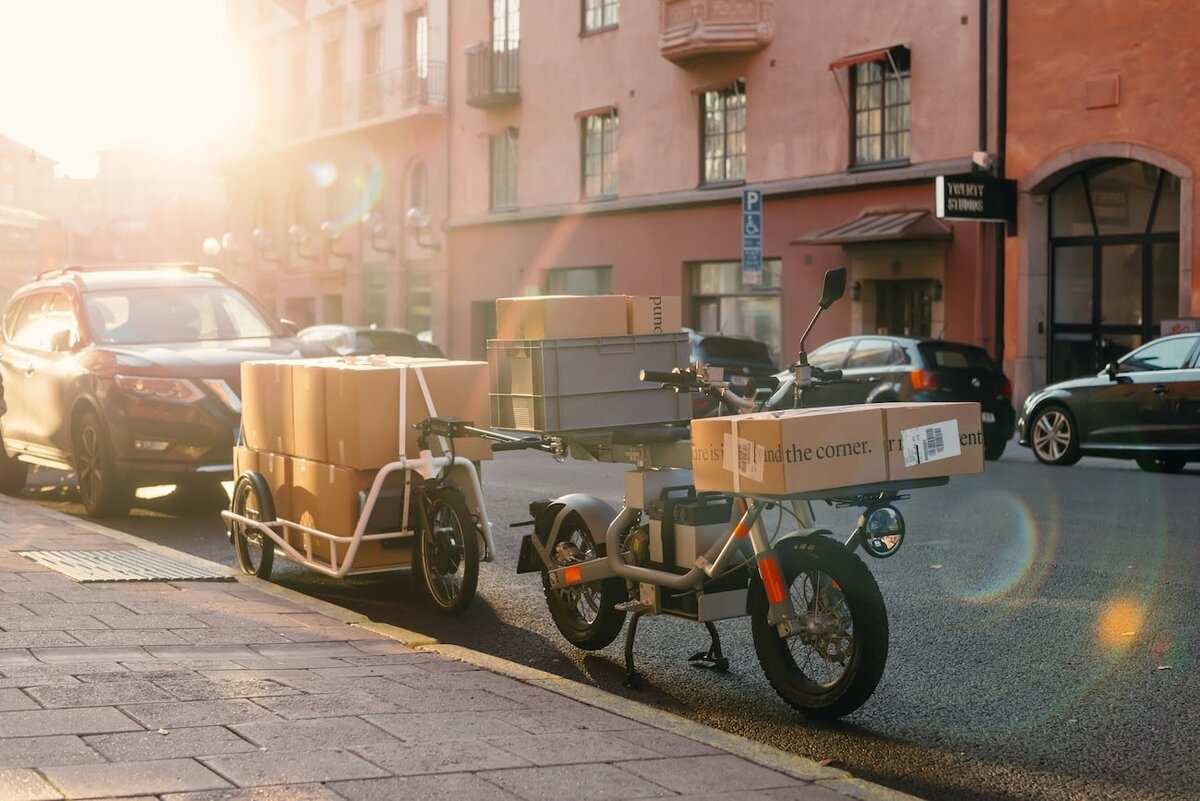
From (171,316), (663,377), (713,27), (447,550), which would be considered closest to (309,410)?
(447,550)

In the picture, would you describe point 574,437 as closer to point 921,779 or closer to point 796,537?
point 796,537

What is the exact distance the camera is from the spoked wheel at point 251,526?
9227 millimetres

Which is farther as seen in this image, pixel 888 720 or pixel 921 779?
pixel 888 720

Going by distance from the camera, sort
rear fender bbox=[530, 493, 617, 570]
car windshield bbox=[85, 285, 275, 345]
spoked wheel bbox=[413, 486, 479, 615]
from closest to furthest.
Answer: rear fender bbox=[530, 493, 617, 570] → spoked wheel bbox=[413, 486, 479, 615] → car windshield bbox=[85, 285, 275, 345]

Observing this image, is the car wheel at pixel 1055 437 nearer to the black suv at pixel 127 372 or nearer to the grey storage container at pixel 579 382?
the black suv at pixel 127 372

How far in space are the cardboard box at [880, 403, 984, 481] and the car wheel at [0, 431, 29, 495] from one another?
10.5m

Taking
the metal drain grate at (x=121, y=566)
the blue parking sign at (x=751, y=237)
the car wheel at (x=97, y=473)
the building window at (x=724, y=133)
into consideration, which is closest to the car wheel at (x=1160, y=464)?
the blue parking sign at (x=751, y=237)

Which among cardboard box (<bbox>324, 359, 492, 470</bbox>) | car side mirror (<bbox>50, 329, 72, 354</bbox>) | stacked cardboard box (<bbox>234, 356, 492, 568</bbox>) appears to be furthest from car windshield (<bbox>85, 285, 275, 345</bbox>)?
cardboard box (<bbox>324, 359, 492, 470</bbox>)

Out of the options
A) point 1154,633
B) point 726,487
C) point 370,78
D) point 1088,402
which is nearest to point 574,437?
point 726,487

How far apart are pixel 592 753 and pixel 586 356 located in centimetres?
271

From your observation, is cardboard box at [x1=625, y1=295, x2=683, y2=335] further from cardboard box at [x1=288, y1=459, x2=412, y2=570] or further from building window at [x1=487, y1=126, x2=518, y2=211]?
building window at [x1=487, y1=126, x2=518, y2=211]

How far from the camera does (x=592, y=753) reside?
16.4 feet

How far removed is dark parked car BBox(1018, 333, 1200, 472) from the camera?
1717cm

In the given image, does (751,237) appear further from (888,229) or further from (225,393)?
(225,393)
